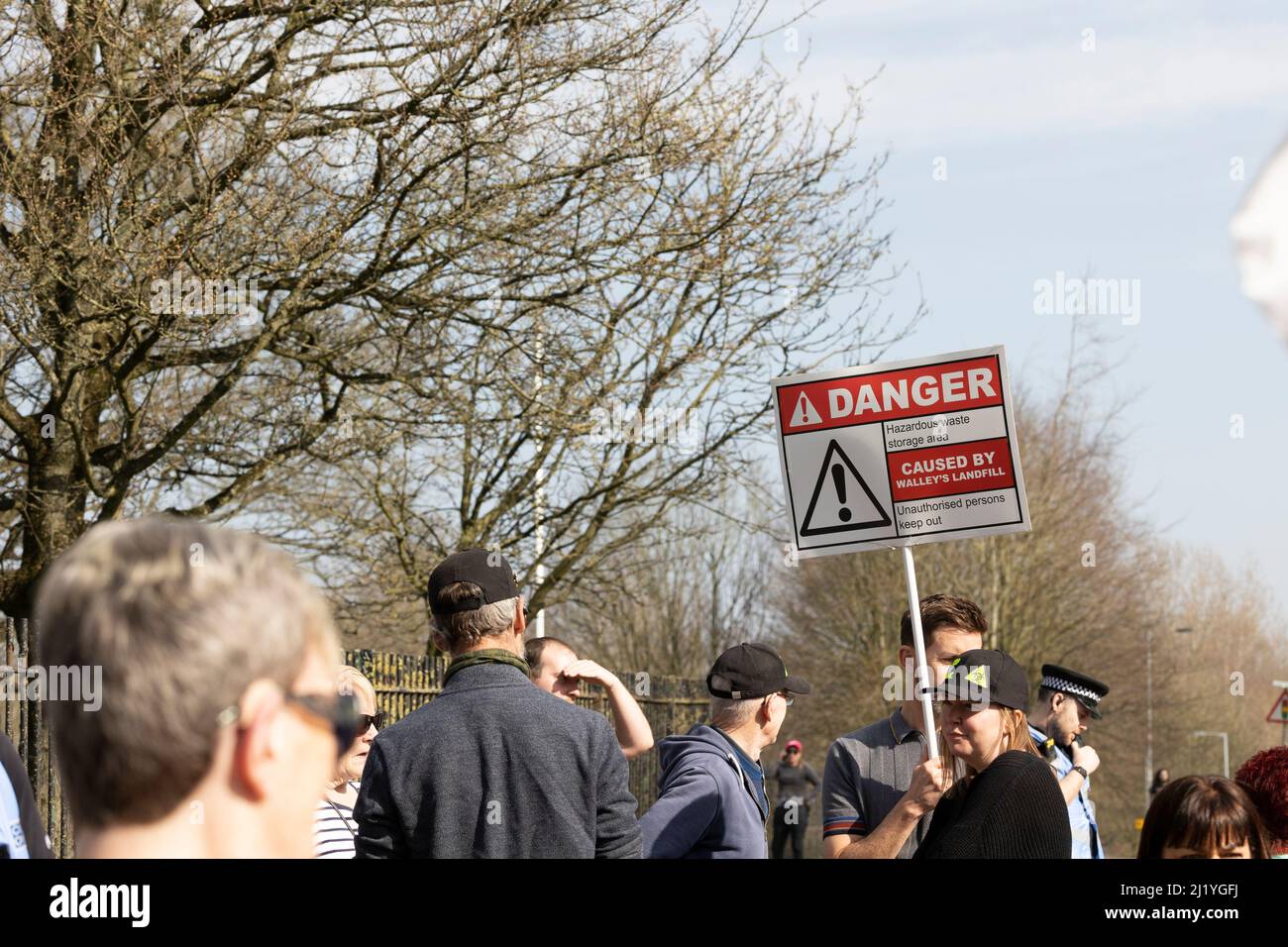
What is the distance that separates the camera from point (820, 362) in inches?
529

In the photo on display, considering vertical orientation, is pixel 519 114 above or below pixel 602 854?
above

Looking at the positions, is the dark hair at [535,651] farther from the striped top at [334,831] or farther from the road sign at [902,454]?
the road sign at [902,454]

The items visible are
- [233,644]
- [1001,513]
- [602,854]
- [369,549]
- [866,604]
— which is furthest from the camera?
[866,604]

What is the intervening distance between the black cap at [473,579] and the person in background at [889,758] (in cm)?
129

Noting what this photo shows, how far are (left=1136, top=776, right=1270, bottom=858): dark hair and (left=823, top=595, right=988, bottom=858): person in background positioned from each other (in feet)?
3.17

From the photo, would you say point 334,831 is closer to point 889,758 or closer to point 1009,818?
point 889,758

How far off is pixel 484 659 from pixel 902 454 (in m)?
1.96

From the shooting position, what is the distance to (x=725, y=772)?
473cm

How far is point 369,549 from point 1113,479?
81.4 feet

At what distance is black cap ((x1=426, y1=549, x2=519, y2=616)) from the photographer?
165 inches

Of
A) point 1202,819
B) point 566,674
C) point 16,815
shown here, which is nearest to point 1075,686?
point 566,674

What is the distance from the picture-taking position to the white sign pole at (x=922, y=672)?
4602 mm
